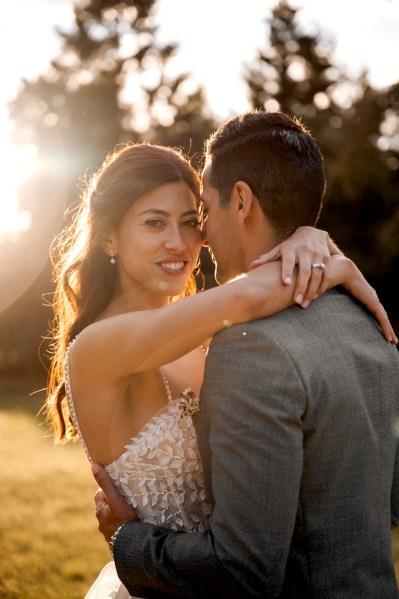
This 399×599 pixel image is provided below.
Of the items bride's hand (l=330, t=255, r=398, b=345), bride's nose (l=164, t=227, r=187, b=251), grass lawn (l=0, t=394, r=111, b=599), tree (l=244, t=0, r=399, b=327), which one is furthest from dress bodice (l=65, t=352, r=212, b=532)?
tree (l=244, t=0, r=399, b=327)

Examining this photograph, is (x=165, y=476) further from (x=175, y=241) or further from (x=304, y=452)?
(x=175, y=241)

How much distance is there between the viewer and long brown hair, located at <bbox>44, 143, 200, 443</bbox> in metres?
3.47

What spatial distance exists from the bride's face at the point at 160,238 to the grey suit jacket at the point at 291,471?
1.20 m

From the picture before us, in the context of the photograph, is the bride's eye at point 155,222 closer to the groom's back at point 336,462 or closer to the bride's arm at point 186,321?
the bride's arm at point 186,321

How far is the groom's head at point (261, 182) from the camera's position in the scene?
2.61 metres

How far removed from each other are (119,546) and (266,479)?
662 mm

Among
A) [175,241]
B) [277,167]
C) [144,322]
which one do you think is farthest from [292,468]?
[175,241]

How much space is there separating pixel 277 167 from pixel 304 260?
424mm

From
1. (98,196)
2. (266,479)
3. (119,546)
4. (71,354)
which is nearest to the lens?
(266,479)

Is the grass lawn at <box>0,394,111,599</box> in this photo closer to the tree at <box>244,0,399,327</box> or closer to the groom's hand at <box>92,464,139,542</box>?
the groom's hand at <box>92,464,139,542</box>

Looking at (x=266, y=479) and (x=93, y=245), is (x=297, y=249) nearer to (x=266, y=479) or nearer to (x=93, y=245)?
(x=266, y=479)

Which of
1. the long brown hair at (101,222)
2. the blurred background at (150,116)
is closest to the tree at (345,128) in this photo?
the blurred background at (150,116)

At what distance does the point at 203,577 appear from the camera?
7.02 ft

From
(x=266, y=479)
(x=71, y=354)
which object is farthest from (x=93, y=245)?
(x=266, y=479)
